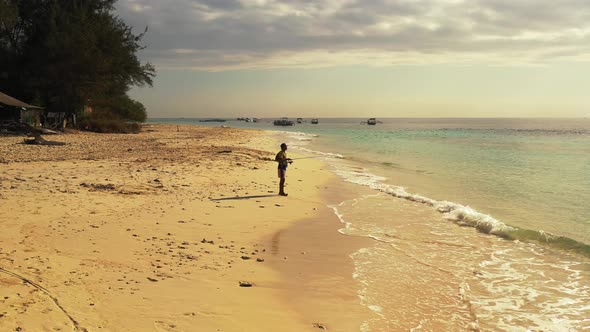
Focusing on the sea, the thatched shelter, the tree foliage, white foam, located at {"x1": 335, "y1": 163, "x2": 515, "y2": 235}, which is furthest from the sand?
the tree foliage

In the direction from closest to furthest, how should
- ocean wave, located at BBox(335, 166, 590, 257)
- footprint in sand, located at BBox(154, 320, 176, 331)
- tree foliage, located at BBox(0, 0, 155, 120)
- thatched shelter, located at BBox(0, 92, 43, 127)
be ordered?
footprint in sand, located at BBox(154, 320, 176, 331), ocean wave, located at BBox(335, 166, 590, 257), thatched shelter, located at BBox(0, 92, 43, 127), tree foliage, located at BBox(0, 0, 155, 120)

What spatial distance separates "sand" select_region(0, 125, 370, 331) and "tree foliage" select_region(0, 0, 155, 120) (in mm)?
31423

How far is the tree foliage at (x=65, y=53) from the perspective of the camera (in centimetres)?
4197

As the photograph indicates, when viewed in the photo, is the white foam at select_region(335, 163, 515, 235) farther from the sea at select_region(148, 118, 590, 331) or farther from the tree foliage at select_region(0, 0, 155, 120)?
the tree foliage at select_region(0, 0, 155, 120)

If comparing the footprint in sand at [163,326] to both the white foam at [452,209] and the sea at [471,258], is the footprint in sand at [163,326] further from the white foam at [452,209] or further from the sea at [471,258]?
the white foam at [452,209]

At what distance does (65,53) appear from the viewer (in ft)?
137

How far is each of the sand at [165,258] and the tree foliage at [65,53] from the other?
103 feet

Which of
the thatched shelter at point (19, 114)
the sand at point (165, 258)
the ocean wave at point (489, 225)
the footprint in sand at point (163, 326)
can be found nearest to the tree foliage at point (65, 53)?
the thatched shelter at point (19, 114)

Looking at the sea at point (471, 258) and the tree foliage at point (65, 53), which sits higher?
the tree foliage at point (65, 53)

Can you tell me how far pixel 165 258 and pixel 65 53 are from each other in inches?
1621

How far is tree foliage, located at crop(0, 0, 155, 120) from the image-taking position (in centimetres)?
4197

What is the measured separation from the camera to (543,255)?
9.04 m

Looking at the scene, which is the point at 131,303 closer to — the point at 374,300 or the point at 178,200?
the point at 374,300

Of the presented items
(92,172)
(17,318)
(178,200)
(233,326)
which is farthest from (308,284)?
(92,172)
